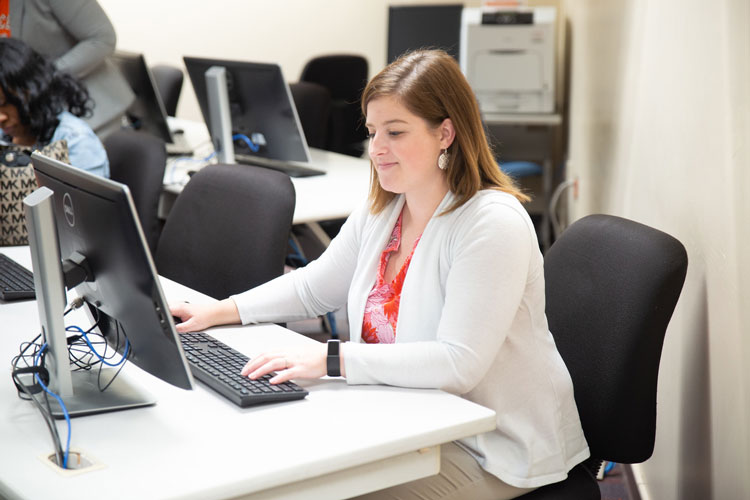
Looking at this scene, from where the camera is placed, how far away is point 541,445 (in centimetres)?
141

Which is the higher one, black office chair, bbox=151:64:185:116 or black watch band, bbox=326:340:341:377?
black office chair, bbox=151:64:185:116

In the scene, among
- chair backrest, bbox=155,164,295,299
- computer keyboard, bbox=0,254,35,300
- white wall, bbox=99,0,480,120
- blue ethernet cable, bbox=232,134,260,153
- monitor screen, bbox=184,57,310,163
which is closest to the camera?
computer keyboard, bbox=0,254,35,300

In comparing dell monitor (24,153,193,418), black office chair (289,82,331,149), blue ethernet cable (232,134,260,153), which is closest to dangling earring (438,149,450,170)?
dell monitor (24,153,193,418)

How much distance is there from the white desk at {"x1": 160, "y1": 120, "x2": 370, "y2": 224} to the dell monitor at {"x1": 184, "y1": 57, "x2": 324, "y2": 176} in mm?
114

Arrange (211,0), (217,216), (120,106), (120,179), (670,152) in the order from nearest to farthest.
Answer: (670,152)
(217,216)
(120,179)
(120,106)
(211,0)

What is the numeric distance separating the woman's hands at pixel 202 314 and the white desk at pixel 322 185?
78cm

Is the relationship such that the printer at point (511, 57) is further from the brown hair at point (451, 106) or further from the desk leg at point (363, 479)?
the desk leg at point (363, 479)

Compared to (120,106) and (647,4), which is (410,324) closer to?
(647,4)

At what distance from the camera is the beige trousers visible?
1373mm

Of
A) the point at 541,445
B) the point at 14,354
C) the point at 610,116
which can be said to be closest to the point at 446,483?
the point at 541,445

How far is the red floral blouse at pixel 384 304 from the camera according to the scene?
1557 mm

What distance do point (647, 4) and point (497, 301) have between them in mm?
1436

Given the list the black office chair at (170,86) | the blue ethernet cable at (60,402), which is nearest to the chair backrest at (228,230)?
the blue ethernet cable at (60,402)

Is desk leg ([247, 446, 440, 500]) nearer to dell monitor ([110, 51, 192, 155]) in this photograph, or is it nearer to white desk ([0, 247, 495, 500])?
white desk ([0, 247, 495, 500])
